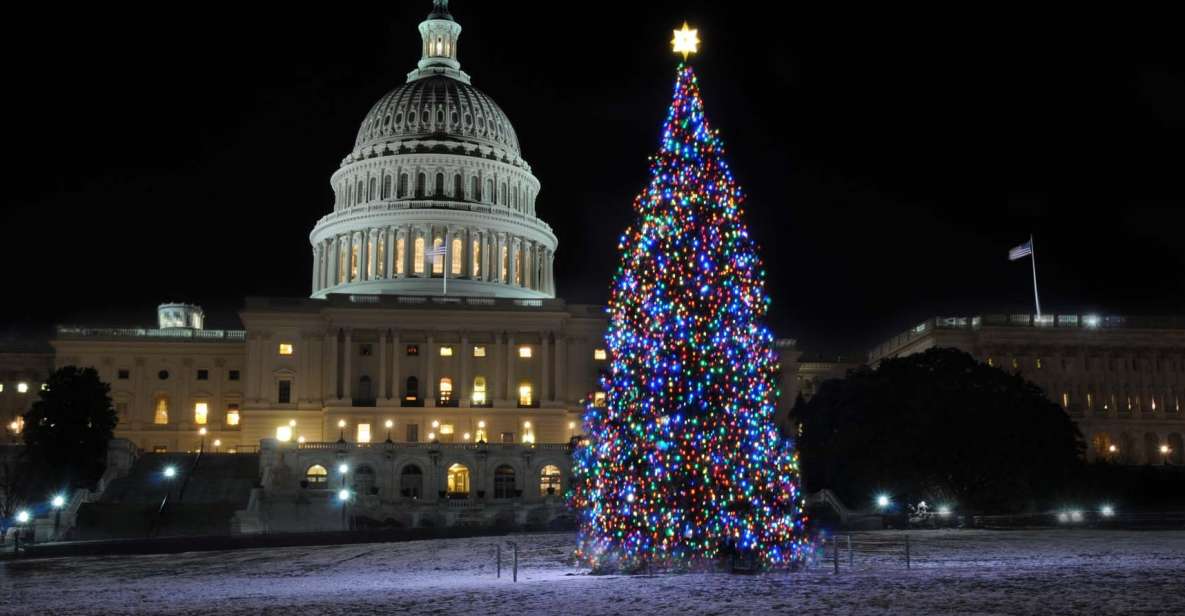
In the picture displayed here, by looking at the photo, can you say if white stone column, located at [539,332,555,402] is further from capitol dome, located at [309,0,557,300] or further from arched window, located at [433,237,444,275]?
arched window, located at [433,237,444,275]

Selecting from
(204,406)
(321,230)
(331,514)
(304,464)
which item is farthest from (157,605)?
(321,230)

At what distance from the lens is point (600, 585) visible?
98.2 ft

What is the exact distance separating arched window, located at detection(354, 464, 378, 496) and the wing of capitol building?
20cm

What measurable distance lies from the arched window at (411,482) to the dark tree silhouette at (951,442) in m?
25.6

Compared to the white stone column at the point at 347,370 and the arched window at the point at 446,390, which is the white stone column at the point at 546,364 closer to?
the arched window at the point at 446,390

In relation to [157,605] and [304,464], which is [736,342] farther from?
[304,464]

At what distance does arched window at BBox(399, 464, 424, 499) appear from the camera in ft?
282

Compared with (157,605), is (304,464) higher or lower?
higher

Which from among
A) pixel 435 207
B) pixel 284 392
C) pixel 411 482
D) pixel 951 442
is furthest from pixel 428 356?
pixel 951 442

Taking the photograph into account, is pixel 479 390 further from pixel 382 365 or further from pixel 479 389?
pixel 382 365

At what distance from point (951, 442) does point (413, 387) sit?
1980 inches

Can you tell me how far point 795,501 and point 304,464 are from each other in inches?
2173

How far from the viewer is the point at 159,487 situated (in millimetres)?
77250

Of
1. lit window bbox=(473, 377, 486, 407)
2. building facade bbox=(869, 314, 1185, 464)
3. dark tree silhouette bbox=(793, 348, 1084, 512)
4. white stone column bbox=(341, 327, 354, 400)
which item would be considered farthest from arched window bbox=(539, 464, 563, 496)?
building facade bbox=(869, 314, 1185, 464)
